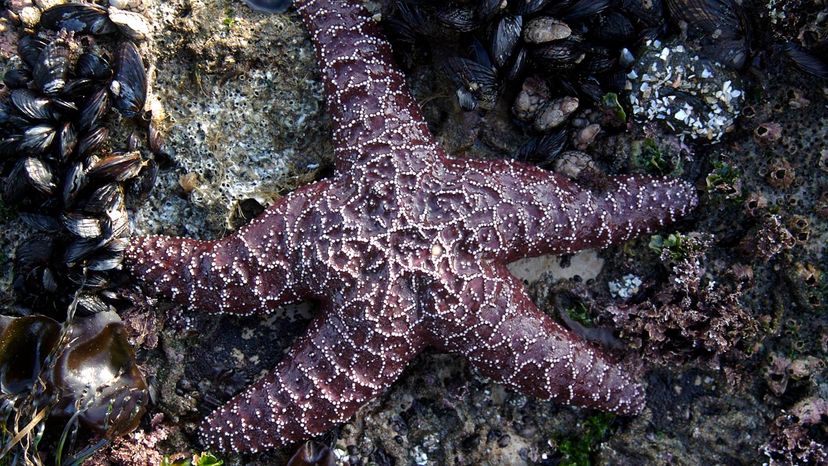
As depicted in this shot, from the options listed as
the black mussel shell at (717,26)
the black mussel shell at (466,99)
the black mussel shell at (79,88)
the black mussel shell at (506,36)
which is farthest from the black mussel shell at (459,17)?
the black mussel shell at (79,88)

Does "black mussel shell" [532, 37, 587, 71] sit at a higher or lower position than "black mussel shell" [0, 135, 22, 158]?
higher

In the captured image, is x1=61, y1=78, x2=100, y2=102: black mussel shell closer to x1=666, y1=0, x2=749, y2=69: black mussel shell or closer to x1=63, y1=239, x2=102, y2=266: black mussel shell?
x1=63, y1=239, x2=102, y2=266: black mussel shell

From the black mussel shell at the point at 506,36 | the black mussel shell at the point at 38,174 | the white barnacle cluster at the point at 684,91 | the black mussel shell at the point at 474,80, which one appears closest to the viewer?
the black mussel shell at the point at 38,174

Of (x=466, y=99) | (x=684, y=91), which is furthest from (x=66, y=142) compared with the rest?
(x=684, y=91)

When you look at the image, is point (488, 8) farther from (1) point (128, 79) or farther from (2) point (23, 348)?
(2) point (23, 348)

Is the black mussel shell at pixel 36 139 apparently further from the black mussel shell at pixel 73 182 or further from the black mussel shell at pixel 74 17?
the black mussel shell at pixel 74 17

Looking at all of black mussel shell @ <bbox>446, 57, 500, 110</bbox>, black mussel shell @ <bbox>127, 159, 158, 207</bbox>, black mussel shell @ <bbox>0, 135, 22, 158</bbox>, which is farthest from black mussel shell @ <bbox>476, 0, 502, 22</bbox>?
black mussel shell @ <bbox>0, 135, 22, 158</bbox>
